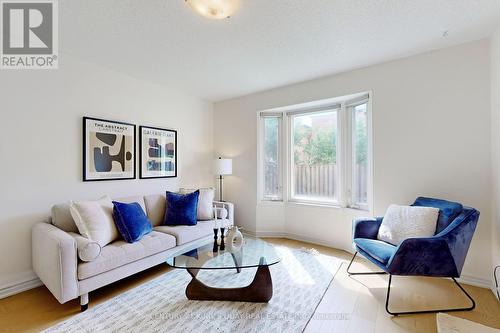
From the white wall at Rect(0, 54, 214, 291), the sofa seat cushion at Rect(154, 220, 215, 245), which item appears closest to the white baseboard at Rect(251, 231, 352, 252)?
the sofa seat cushion at Rect(154, 220, 215, 245)

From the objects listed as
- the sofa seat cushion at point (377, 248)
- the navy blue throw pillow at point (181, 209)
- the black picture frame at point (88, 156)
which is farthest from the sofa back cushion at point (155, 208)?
the sofa seat cushion at point (377, 248)

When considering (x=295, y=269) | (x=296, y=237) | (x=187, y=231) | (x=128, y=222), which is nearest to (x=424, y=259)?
(x=295, y=269)

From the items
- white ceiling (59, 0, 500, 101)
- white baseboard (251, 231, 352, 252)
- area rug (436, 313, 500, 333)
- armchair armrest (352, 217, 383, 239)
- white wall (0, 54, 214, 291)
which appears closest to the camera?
area rug (436, 313, 500, 333)

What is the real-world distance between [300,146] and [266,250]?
210cm

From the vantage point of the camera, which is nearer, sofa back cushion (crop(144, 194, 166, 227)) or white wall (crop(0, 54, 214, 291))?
white wall (crop(0, 54, 214, 291))

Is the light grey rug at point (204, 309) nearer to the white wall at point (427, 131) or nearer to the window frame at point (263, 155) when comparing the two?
the white wall at point (427, 131)

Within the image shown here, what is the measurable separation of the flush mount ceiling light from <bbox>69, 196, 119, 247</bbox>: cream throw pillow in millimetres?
2083

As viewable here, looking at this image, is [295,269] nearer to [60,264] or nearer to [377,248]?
[377,248]

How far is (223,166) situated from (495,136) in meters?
3.34

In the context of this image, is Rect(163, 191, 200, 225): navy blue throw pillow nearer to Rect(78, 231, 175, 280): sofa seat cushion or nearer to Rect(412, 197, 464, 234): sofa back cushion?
Rect(78, 231, 175, 280): sofa seat cushion

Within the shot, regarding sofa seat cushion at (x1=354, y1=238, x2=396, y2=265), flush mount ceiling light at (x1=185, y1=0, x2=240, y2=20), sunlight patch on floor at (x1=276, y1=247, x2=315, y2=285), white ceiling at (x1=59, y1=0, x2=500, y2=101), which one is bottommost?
sunlight patch on floor at (x1=276, y1=247, x2=315, y2=285)

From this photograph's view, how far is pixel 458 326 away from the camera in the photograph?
171cm

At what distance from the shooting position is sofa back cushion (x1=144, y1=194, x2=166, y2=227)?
10.3ft

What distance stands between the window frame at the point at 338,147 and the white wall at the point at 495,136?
3.61 ft
